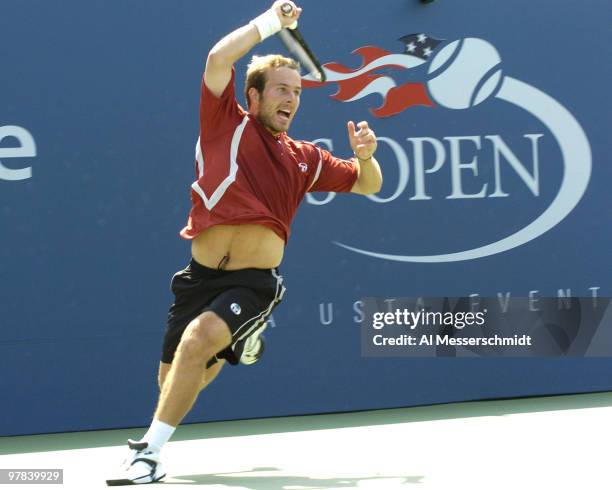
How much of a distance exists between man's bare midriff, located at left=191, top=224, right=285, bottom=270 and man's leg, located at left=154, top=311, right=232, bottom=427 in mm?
255

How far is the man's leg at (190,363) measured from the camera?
4.30m

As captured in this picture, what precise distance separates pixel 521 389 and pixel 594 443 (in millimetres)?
1201

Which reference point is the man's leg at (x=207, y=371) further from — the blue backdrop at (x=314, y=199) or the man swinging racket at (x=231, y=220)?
the blue backdrop at (x=314, y=199)

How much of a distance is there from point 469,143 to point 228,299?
6.96ft

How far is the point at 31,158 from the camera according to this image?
5.63 m

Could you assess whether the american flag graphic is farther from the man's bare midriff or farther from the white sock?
the white sock

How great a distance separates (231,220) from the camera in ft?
14.5

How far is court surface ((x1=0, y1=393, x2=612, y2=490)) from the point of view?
4.29m

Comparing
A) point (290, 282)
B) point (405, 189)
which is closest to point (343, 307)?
point (290, 282)

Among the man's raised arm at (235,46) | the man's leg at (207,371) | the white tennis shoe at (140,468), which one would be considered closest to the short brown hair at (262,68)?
the man's raised arm at (235,46)

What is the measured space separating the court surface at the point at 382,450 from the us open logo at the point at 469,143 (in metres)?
0.88

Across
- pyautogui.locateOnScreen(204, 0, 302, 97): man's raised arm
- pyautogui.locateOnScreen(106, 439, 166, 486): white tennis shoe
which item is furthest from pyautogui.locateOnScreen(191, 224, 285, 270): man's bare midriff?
pyautogui.locateOnScreen(106, 439, 166, 486): white tennis shoe

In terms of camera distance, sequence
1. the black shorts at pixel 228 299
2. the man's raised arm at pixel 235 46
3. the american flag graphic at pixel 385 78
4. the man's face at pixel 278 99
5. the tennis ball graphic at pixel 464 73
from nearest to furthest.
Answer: the man's raised arm at pixel 235 46, the black shorts at pixel 228 299, the man's face at pixel 278 99, the american flag graphic at pixel 385 78, the tennis ball graphic at pixel 464 73

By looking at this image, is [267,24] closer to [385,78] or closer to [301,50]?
[301,50]
